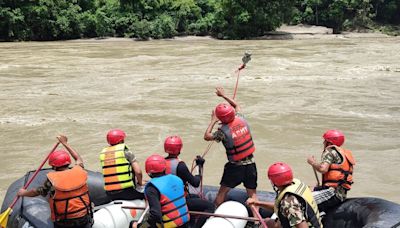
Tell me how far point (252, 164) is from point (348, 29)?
1427 inches

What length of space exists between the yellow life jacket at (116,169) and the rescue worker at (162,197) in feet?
2.30

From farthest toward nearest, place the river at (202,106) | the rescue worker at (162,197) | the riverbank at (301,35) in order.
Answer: the riverbank at (301,35), the river at (202,106), the rescue worker at (162,197)

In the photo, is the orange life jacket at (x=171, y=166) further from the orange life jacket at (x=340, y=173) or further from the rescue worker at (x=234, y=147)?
the orange life jacket at (x=340, y=173)

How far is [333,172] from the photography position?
4.20m

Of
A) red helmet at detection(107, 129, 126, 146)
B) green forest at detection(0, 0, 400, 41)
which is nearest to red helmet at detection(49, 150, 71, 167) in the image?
A: red helmet at detection(107, 129, 126, 146)

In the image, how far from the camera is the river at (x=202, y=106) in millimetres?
8883

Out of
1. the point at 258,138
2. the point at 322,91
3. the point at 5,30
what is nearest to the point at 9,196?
the point at 258,138

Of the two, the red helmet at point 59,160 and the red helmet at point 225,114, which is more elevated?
the red helmet at point 225,114

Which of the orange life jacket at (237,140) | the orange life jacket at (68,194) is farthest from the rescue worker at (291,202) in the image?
the orange life jacket at (68,194)

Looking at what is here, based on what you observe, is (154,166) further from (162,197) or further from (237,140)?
(237,140)

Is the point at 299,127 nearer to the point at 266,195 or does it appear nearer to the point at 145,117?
the point at 145,117

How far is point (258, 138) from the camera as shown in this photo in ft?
32.9

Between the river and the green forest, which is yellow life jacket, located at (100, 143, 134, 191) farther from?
the green forest

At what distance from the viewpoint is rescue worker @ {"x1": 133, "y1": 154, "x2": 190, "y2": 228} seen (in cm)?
369
